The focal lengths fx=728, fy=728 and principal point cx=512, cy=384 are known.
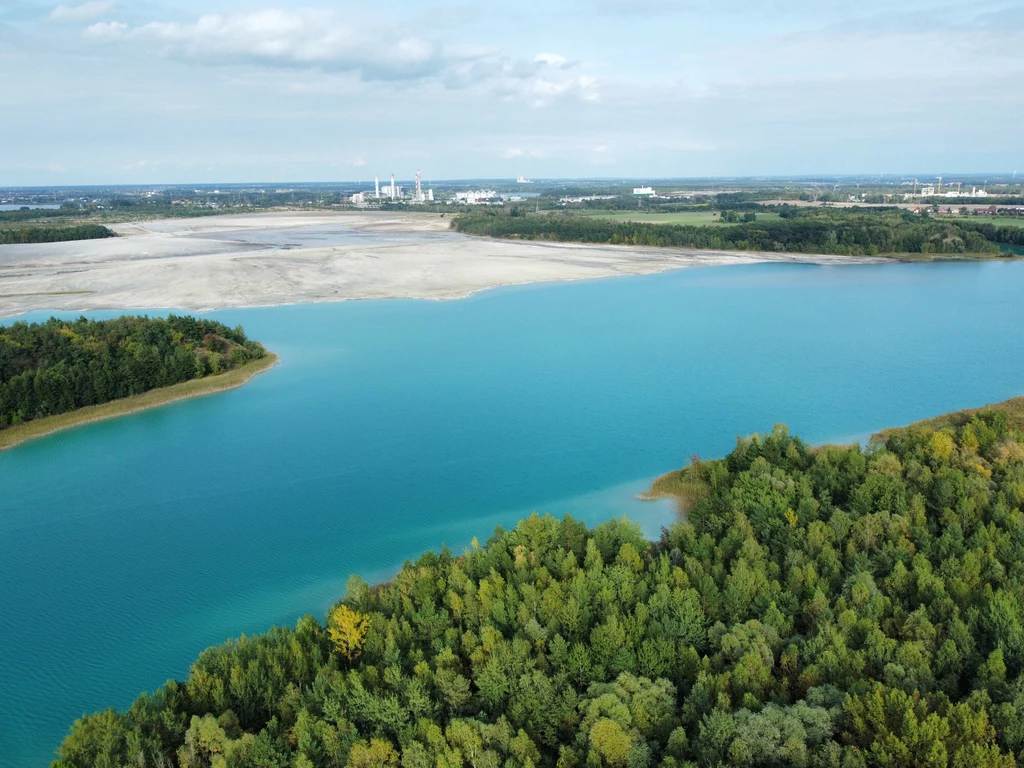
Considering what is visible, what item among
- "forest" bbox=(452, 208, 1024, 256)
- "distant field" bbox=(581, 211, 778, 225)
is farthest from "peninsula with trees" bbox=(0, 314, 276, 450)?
"distant field" bbox=(581, 211, 778, 225)

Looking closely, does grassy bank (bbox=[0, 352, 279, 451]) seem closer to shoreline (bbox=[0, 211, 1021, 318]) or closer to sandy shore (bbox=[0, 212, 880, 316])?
shoreline (bbox=[0, 211, 1021, 318])

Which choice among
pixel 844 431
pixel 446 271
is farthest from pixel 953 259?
pixel 844 431

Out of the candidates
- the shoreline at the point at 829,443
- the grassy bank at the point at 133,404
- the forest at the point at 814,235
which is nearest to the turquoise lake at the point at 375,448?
the shoreline at the point at 829,443

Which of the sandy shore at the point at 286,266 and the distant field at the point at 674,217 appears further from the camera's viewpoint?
the distant field at the point at 674,217

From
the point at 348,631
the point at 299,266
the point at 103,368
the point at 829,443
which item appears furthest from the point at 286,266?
the point at 348,631

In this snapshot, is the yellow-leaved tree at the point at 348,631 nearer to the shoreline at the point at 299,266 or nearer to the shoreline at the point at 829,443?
the shoreline at the point at 829,443
